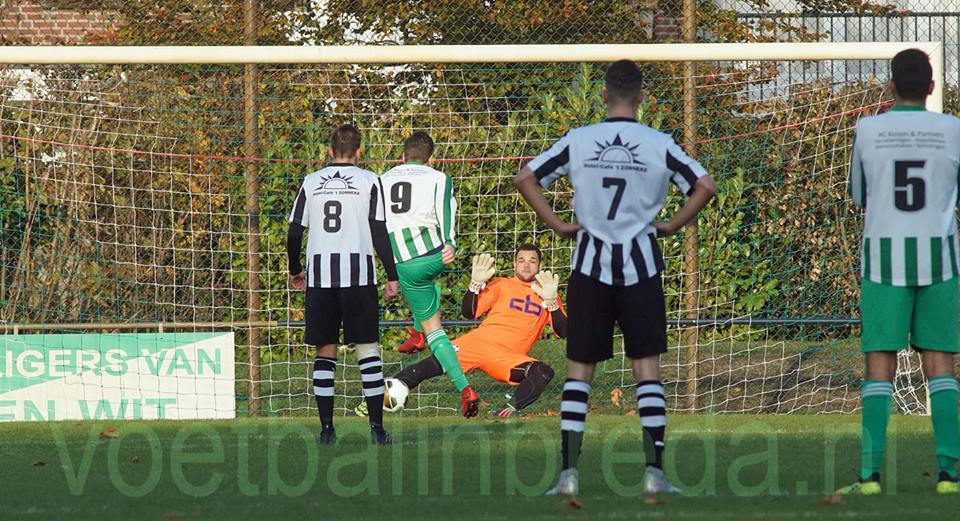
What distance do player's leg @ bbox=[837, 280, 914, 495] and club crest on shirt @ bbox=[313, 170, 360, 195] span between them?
10.7 ft

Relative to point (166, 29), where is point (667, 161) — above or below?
below

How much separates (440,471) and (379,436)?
1326 mm

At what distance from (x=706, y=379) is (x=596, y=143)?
22.9ft

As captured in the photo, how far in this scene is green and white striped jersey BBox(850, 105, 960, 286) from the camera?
18.9 feet

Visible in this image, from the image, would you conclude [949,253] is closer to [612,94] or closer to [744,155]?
[612,94]

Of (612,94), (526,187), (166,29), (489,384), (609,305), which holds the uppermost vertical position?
(166,29)

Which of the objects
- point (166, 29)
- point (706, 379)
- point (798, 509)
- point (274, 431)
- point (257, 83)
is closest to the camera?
point (798, 509)

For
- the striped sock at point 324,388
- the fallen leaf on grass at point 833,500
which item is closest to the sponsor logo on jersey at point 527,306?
the striped sock at point 324,388

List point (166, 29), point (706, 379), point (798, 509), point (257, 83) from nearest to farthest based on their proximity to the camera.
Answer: point (798, 509)
point (257, 83)
point (706, 379)
point (166, 29)

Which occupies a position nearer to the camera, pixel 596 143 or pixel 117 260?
pixel 596 143

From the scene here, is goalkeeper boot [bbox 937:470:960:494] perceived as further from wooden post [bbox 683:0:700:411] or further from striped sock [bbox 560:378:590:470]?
wooden post [bbox 683:0:700:411]

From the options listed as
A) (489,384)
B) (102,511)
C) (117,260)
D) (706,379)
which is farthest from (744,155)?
(102,511)

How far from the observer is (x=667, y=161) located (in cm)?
583

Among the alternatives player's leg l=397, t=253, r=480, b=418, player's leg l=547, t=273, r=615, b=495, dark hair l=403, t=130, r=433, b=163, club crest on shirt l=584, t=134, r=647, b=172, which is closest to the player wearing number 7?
club crest on shirt l=584, t=134, r=647, b=172
